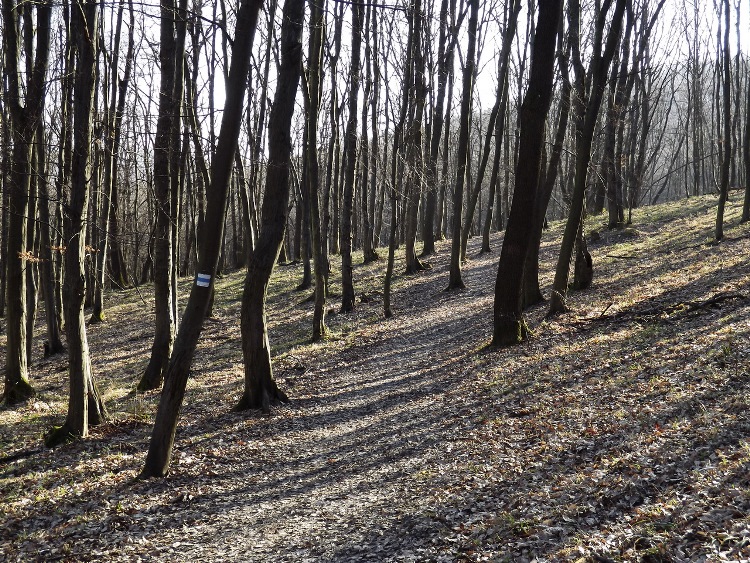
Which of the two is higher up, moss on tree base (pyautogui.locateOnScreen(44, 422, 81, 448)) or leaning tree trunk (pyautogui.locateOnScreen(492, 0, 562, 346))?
leaning tree trunk (pyautogui.locateOnScreen(492, 0, 562, 346))

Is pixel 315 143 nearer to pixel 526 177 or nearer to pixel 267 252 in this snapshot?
pixel 267 252

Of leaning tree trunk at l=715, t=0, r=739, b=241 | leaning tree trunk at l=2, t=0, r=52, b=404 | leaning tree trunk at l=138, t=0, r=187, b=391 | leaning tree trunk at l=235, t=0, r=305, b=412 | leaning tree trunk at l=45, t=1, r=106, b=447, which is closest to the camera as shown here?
leaning tree trunk at l=45, t=1, r=106, b=447

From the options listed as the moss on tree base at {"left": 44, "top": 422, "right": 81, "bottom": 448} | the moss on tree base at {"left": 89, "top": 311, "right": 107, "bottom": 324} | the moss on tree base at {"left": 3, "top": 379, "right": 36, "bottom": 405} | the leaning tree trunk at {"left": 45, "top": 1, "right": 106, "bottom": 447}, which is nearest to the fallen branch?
the leaning tree trunk at {"left": 45, "top": 1, "right": 106, "bottom": 447}

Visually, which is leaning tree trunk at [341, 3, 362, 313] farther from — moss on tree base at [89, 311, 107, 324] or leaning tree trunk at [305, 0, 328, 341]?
moss on tree base at [89, 311, 107, 324]

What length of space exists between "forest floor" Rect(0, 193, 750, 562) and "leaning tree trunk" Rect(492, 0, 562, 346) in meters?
0.74

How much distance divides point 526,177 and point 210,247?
6587 millimetres

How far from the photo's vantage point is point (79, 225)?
314 inches

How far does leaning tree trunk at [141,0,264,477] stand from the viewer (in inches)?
253

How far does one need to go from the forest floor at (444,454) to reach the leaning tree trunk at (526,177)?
737mm

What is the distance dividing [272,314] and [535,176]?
1098cm

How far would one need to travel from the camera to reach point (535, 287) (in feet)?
48.6

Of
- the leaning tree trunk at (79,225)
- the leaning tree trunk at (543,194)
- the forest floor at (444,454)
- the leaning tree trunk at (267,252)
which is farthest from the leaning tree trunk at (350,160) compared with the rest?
the leaning tree trunk at (79,225)

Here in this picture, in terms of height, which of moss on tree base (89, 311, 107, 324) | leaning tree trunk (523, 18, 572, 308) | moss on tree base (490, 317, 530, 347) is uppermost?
leaning tree trunk (523, 18, 572, 308)

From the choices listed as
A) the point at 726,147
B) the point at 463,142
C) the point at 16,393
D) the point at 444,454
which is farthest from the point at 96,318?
the point at 726,147
